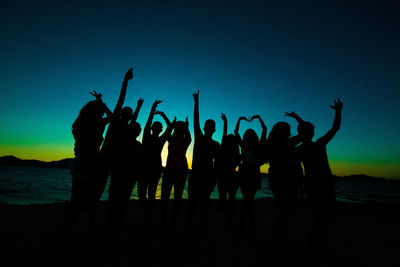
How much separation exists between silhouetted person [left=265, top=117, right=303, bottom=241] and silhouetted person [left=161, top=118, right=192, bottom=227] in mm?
2030

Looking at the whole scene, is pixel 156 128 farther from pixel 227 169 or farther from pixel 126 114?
pixel 227 169

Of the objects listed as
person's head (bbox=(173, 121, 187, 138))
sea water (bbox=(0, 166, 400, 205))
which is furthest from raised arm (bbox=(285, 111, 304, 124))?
sea water (bbox=(0, 166, 400, 205))

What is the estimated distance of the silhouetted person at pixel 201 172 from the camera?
176 inches

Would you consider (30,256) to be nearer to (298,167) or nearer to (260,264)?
(260,264)

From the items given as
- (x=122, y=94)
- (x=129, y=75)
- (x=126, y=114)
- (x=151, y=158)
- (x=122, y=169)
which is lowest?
(x=122, y=169)

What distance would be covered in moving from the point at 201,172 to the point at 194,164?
0.83 ft

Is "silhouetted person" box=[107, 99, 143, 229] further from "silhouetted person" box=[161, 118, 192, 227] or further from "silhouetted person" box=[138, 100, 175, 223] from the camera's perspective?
"silhouetted person" box=[161, 118, 192, 227]

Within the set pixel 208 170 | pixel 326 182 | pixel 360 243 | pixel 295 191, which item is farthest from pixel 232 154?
pixel 360 243

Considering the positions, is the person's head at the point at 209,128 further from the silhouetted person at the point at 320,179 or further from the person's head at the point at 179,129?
the silhouetted person at the point at 320,179

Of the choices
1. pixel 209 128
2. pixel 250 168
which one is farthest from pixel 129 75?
pixel 250 168

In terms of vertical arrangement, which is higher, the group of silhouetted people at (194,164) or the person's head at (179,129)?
the person's head at (179,129)

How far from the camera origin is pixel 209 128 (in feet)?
16.2

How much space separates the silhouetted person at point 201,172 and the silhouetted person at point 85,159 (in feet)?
6.52

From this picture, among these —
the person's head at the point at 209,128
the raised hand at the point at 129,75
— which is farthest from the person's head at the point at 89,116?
the person's head at the point at 209,128
